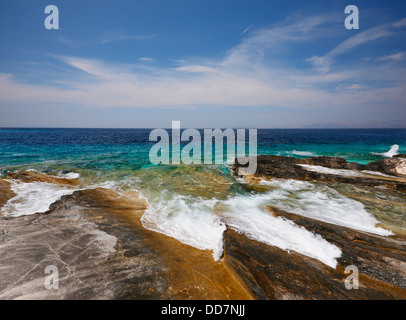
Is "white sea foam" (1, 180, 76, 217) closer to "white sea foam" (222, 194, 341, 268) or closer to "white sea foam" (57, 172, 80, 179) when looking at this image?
"white sea foam" (57, 172, 80, 179)

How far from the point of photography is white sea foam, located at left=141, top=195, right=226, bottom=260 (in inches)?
255

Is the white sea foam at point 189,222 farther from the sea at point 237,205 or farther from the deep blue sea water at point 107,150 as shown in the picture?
the deep blue sea water at point 107,150

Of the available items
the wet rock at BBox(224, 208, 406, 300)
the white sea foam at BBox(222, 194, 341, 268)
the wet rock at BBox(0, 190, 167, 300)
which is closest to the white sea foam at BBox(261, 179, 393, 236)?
the wet rock at BBox(224, 208, 406, 300)

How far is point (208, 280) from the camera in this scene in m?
4.52

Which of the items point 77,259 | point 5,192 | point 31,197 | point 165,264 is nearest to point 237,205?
point 165,264

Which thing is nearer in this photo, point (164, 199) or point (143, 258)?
point (143, 258)

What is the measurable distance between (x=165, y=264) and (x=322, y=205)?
29.7 ft

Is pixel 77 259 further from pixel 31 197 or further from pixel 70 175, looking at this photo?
pixel 70 175

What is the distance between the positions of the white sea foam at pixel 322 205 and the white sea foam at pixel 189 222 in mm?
3943

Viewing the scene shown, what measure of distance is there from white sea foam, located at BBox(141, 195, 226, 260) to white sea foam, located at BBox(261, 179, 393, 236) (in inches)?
155

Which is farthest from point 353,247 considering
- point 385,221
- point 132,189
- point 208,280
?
point 132,189

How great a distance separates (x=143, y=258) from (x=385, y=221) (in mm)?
10385

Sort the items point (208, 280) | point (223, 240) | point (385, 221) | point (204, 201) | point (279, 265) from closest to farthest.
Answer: point (208, 280), point (279, 265), point (223, 240), point (385, 221), point (204, 201)
